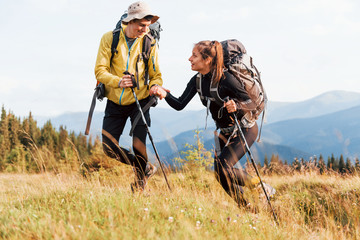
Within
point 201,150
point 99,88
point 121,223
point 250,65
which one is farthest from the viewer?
point 201,150

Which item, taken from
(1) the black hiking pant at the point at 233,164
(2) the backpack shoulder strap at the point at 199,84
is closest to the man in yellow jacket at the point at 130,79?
(2) the backpack shoulder strap at the point at 199,84

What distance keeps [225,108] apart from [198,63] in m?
0.72

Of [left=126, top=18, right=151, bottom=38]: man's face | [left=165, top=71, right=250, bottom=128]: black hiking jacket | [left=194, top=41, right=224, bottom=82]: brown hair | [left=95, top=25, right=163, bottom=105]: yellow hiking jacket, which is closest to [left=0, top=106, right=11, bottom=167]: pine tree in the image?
[left=95, top=25, right=163, bottom=105]: yellow hiking jacket

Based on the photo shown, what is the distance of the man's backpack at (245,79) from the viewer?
4.46m

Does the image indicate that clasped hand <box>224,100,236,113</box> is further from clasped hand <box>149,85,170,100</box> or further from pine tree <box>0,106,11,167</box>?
pine tree <box>0,106,11,167</box>

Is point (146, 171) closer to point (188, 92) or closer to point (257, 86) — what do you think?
point (188, 92)

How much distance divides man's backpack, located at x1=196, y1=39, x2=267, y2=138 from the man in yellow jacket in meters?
0.91

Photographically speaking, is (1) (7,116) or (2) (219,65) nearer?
(2) (219,65)

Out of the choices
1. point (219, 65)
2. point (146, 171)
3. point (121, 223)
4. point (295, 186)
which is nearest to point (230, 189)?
point (146, 171)

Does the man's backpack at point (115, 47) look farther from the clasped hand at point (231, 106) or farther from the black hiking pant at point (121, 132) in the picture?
the clasped hand at point (231, 106)

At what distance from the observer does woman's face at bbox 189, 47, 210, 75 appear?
447 centimetres

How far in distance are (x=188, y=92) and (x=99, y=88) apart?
1.35 metres

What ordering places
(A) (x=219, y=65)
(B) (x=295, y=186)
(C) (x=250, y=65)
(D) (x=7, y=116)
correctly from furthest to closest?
(D) (x=7, y=116)
(B) (x=295, y=186)
(C) (x=250, y=65)
(A) (x=219, y=65)

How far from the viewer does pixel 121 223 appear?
113 inches
